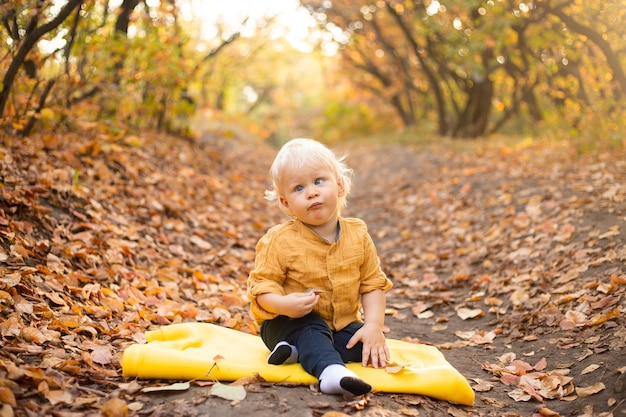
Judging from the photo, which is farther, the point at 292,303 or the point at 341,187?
the point at 341,187

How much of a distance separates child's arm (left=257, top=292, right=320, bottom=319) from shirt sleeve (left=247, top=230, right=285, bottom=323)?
0.21 ft

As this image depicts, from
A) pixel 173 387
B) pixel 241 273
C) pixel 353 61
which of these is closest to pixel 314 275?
pixel 173 387

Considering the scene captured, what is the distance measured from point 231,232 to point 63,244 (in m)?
2.23

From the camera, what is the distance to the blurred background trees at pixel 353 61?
18.1 ft

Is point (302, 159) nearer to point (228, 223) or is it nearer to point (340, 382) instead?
point (340, 382)

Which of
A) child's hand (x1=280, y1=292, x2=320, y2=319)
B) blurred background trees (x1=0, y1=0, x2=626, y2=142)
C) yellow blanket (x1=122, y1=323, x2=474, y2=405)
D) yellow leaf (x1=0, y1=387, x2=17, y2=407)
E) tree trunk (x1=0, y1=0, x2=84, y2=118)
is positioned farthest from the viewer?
blurred background trees (x1=0, y1=0, x2=626, y2=142)

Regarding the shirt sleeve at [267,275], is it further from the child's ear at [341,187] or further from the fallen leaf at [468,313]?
the fallen leaf at [468,313]

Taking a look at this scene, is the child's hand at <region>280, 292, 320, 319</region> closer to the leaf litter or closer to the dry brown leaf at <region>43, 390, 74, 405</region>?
the leaf litter

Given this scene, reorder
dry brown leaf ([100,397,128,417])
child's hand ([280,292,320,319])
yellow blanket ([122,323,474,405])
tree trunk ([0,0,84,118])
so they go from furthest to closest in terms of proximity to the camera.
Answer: tree trunk ([0,0,84,118])
child's hand ([280,292,320,319])
yellow blanket ([122,323,474,405])
dry brown leaf ([100,397,128,417])

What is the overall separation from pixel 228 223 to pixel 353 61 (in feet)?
43.5

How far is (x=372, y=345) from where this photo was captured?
2.76m

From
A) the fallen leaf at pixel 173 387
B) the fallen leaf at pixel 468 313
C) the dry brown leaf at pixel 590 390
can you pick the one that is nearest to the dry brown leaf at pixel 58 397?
the fallen leaf at pixel 173 387

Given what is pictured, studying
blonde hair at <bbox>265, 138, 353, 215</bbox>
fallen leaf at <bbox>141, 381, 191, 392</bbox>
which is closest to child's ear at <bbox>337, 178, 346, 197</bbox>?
blonde hair at <bbox>265, 138, 353, 215</bbox>

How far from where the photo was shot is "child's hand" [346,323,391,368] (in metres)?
2.74
